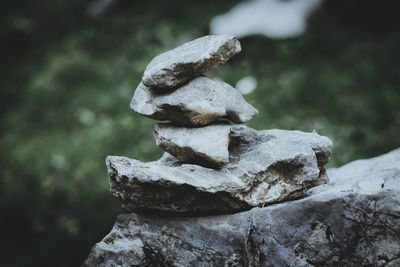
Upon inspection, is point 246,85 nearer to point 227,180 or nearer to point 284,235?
point 227,180

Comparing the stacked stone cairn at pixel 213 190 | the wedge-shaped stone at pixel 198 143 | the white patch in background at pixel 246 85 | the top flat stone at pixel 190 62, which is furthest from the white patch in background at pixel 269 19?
the wedge-shaped stone at pixel 198 143

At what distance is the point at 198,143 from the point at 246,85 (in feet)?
17.9

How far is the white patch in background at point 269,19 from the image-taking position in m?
10.6

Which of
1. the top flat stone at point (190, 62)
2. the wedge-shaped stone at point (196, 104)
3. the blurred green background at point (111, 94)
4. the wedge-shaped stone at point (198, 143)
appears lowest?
the blurred green background at point (111, 94)

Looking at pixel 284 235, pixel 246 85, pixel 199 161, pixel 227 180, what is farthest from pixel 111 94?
pixel 284 235

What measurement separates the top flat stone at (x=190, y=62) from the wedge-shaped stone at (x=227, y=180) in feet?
2.92

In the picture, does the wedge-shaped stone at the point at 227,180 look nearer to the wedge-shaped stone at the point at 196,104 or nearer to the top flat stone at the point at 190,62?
the wedge-shaped stone at the point at 196,104

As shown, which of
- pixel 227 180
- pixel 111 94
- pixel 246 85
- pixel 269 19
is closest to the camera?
pixel 227 180

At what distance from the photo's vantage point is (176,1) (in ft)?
39.6

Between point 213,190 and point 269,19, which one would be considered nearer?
point 213,190

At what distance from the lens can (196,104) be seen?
3.85 meters

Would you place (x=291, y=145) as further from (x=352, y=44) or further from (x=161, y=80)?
(x=352, y=44)

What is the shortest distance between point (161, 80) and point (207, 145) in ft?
2.67

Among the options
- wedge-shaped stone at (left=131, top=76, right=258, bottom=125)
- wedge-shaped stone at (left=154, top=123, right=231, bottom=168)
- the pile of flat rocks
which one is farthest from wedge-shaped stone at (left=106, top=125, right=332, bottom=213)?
wedge-shaped stone at (left=131, top=76, right=258, bottom=125)
